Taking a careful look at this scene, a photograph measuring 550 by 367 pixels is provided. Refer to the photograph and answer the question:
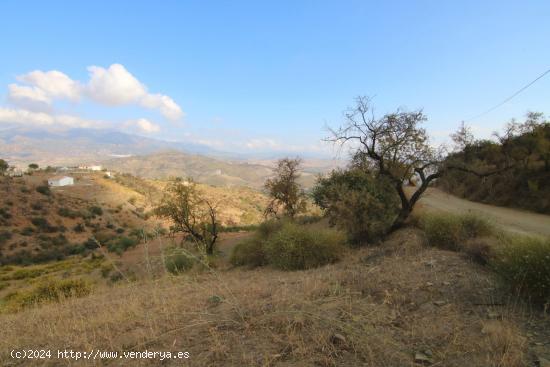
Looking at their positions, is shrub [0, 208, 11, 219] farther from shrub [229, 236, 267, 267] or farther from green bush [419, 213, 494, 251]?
green bush [419, 213, 494, 251]

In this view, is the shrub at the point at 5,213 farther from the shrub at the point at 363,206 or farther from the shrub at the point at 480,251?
the shrub at the point at 480,251

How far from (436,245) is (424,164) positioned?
381 centimetres

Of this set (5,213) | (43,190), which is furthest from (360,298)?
(43,190)

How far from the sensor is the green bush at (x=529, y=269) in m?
5.27

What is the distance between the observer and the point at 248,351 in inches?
155

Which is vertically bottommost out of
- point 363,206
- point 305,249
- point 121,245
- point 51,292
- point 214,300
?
point 121,245

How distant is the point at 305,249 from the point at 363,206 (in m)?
3.36

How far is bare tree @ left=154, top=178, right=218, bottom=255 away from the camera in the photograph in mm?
22484

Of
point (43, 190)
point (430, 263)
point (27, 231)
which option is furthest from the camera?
point (43, 190)

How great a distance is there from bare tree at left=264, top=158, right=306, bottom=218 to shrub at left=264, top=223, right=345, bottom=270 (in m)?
12.1

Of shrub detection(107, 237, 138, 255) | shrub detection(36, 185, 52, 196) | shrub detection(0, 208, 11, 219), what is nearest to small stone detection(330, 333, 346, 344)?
shrub detection(107, 237, 138, 255)

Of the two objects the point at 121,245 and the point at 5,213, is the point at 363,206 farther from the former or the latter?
the point at 5,213

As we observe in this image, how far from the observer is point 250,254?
52.3 ft

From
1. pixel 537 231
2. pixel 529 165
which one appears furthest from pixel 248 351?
pixel 529 165
